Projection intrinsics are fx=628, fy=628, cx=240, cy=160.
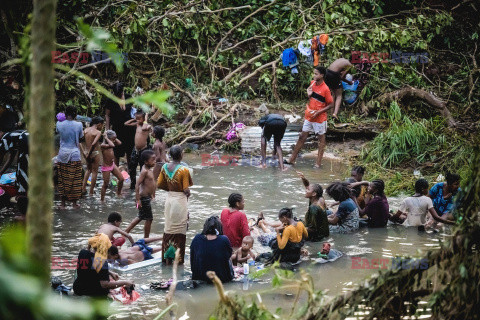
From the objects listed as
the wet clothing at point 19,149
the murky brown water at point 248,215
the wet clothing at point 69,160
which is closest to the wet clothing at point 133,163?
the murky brown water at point 248,215

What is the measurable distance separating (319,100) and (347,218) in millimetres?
3485

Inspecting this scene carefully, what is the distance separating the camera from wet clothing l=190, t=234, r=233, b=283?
653 centimetres

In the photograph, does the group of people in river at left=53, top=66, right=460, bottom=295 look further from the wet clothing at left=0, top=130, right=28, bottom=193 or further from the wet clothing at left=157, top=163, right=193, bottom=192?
the wet clothing at left=0, top=130, right=28, bottom=193

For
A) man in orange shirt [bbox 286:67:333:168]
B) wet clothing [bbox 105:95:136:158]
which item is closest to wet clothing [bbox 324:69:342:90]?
man in orange shirt [bbox 286:67:333:168]

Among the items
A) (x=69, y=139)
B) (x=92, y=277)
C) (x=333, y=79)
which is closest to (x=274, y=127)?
(x=333, y=79)

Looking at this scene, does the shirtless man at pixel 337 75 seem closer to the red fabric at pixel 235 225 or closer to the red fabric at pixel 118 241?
the red fabric at pixel 235 225

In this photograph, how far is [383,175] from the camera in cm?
1059

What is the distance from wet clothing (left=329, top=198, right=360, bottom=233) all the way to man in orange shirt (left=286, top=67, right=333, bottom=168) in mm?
3102

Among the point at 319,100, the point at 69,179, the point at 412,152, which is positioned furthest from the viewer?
the point at 319,100

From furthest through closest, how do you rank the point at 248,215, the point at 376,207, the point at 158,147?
the point at 158,147
the point at 248,215
the point at 376,207

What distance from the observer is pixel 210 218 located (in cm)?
669

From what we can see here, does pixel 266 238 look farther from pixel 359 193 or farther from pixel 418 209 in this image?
pixel 418 209

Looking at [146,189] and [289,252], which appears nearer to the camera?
[289,252]

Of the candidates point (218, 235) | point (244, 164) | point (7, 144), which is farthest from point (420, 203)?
point (7, 144)
